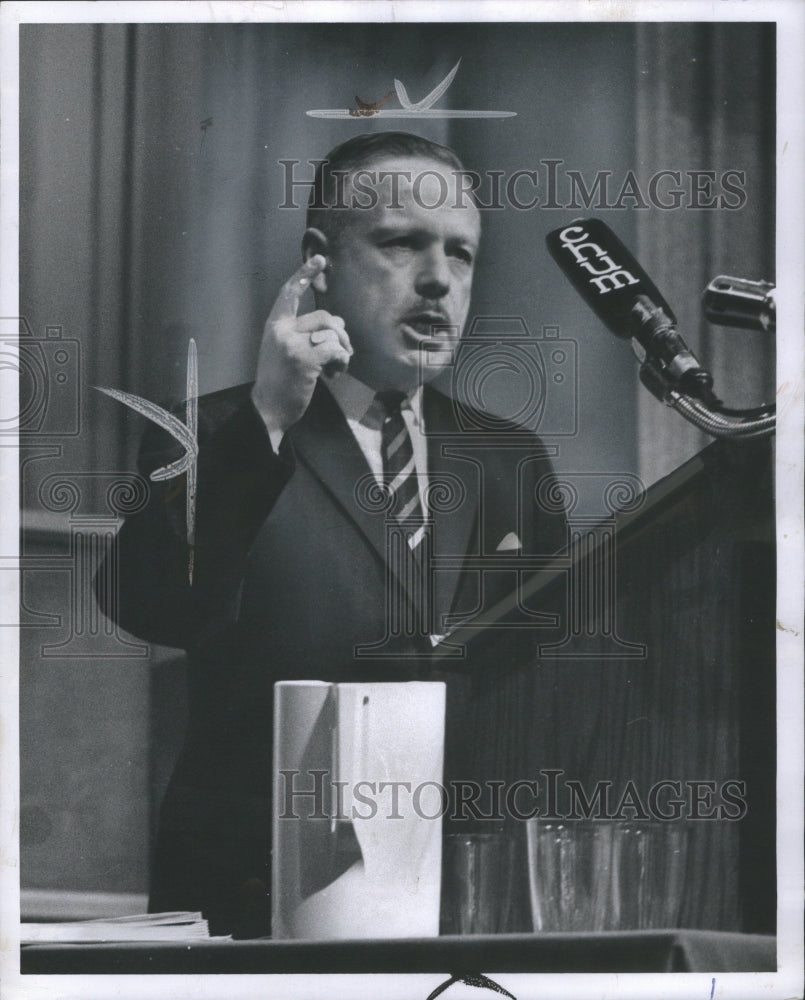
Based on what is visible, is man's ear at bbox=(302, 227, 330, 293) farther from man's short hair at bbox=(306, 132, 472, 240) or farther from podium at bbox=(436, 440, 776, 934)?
podium at bbox=(436, 440, 776, 934)

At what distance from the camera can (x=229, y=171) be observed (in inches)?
70.8

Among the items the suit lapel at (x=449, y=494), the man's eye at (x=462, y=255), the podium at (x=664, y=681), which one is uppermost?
the man's eye at (x=462, y=255)

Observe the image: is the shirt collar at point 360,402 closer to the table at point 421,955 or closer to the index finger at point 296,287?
the index finger at point 296,287

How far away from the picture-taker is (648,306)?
181 centimetres

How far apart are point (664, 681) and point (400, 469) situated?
60 centimetres

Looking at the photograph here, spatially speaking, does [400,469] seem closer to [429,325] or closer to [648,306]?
[429,325]

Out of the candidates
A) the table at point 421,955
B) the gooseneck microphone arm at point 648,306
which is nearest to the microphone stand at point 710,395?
the gooseneck microphone arm at point 648,306

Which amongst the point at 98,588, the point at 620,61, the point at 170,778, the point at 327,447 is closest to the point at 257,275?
the point at 327,447

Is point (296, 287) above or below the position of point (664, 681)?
above

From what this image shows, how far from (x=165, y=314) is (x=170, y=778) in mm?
820

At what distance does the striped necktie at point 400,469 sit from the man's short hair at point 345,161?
0.32m

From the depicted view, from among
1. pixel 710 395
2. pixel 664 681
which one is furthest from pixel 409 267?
pixel 664 681

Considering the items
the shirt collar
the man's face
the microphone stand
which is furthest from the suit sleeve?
the microphone stand

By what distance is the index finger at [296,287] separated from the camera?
1801mm
